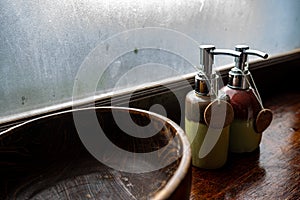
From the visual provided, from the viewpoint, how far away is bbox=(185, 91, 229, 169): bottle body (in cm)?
59

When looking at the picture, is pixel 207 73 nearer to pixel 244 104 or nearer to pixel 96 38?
pixel 244 104

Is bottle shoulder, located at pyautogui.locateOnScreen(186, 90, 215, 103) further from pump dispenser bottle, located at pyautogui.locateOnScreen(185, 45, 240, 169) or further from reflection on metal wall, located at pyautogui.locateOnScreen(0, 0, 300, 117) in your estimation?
reflection on metal wall, located at pyautogui.locateOnScreen(0, 0, 300, 117)

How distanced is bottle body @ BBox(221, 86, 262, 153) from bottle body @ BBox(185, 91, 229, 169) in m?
0.04

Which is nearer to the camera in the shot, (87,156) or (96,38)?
(87,156)

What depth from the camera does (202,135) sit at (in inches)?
23.3

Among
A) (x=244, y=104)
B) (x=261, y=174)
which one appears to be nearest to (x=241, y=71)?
(x=244, y=104)

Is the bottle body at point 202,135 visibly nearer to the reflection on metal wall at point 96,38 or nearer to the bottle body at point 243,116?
the bottle body at point 243,116

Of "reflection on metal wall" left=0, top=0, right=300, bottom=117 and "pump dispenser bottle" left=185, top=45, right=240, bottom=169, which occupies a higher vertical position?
"reflection on metal wall" left=0, top=0, right=300, bottom=117

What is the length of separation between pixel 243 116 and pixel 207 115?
100 millimetres

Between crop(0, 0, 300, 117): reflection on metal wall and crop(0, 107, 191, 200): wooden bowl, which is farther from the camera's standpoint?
crop(0, 0, 300, 117): reflection on metal wall

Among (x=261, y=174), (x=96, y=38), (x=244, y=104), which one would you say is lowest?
(x=261, y=174)

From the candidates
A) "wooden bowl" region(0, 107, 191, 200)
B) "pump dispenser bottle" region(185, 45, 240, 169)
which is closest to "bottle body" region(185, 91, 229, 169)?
"pump dispenser bottle" region(185, 45, 240, 169)

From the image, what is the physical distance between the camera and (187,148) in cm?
37

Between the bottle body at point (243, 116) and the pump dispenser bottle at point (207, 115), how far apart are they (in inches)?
A: 1.6
